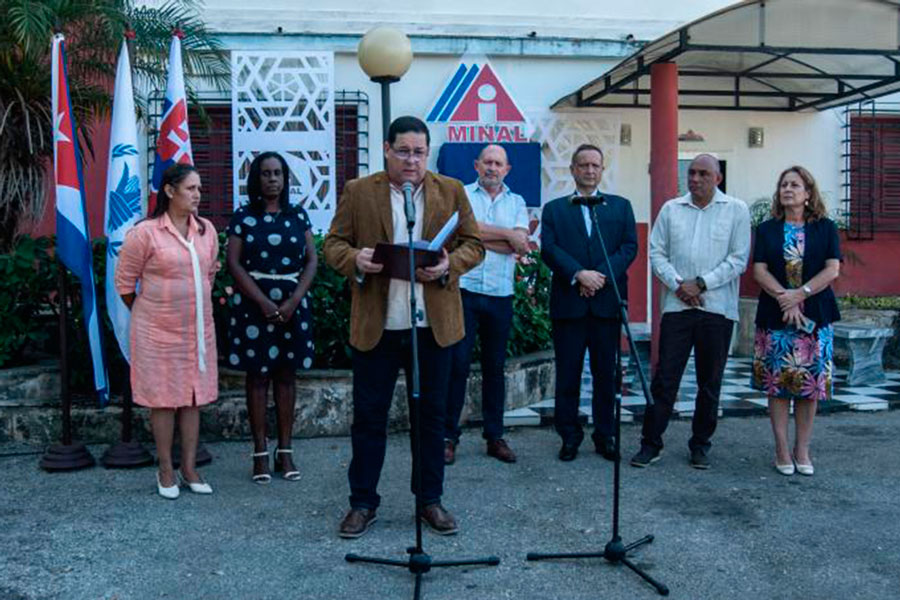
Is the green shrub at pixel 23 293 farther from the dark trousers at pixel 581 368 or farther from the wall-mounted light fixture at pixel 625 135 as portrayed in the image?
the wall-mounted light fixture at pixel 625 135

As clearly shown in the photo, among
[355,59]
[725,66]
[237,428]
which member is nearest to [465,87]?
[355,59]

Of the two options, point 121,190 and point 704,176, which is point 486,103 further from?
point 121,190

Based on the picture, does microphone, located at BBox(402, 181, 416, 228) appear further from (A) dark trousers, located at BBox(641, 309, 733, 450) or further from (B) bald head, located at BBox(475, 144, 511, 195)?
(A) dark trousers, located at BBox(641, 309, 733, 450)

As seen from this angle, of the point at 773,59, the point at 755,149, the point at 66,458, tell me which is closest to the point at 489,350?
the point at 66,458

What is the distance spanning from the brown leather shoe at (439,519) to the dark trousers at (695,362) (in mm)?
1808

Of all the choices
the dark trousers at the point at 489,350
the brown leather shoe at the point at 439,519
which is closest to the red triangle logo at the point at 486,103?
the dark trousers at the point at 489,350

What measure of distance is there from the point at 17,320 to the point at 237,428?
1727 millimetres

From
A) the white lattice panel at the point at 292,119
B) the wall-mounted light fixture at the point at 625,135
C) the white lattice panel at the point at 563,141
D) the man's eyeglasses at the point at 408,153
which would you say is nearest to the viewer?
the man's eyeglasses at the point at 408,153

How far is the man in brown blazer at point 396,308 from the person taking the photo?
4434 mm

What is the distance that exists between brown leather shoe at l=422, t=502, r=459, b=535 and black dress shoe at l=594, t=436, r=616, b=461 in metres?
1.62

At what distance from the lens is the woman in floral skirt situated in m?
5.60

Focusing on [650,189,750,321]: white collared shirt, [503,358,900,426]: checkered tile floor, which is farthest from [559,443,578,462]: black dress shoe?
[650,189,750,321]: white collared shirt

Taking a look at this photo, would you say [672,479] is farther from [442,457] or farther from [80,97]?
[80,97]

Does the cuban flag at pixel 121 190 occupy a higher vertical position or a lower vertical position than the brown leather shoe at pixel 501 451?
higher
